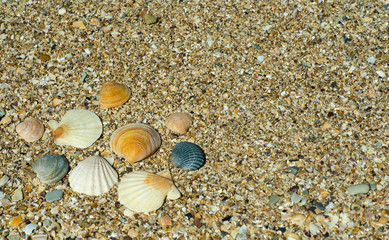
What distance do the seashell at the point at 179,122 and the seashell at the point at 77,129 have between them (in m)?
0.49

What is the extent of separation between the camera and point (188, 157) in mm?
2457

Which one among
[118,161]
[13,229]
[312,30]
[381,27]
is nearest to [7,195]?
[13,229]

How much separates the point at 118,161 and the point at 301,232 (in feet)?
4.12

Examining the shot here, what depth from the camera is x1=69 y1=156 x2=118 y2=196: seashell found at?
2393 mm

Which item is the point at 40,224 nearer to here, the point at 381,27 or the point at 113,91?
the point at 113,91

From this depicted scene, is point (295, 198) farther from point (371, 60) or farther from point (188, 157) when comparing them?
point (371, 60)

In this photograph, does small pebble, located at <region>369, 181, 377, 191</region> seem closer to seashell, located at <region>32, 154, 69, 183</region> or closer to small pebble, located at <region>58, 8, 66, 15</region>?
seashell, located at <region>32, 154, 69, 183</region>

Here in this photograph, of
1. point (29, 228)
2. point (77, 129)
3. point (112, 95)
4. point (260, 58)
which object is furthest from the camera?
point (260, 58)

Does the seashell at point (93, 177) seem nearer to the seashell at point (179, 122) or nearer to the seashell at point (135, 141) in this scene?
the seashell at point (135, 141)

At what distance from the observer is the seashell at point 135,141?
2459mm

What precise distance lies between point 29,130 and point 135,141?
78cm

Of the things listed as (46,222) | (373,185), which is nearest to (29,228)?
(46,222)

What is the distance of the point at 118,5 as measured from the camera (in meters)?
3.32

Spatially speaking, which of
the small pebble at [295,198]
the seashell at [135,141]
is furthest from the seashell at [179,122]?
the small pebble at [295,198]
